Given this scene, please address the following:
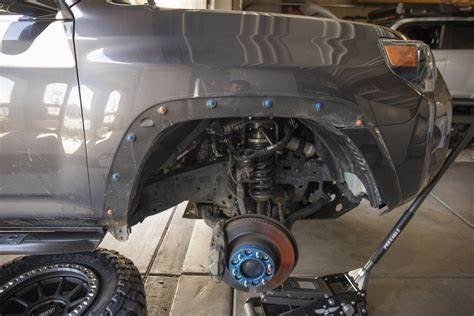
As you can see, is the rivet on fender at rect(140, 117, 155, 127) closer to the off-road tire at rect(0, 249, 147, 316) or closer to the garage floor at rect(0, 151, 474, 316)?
the off-road tire at rect(0, 249, 147, 316)

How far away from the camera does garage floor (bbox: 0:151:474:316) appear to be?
7.68ft

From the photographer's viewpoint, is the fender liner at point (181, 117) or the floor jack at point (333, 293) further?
the floor jack at point (333, 293)

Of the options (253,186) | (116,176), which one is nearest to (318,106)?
(253,186)

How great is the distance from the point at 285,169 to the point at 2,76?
1.30 metres

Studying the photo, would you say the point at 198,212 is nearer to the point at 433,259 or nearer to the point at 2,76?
the point at 2,76

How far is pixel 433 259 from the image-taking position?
278cm

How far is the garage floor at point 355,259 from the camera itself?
234 cm

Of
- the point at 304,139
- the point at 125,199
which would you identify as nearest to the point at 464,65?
the point at 304,139

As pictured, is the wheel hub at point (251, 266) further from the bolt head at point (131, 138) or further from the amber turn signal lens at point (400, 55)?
the amber turn signal lens at point (400, 55)

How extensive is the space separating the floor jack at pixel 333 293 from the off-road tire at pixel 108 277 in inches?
23.7

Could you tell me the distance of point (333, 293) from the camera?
210cm

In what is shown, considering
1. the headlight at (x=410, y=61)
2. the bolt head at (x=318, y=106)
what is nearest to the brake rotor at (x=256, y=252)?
the bolt head at (x=318, y=106)

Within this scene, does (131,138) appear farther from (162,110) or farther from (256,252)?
(256,252)

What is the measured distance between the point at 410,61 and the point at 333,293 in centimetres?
119
